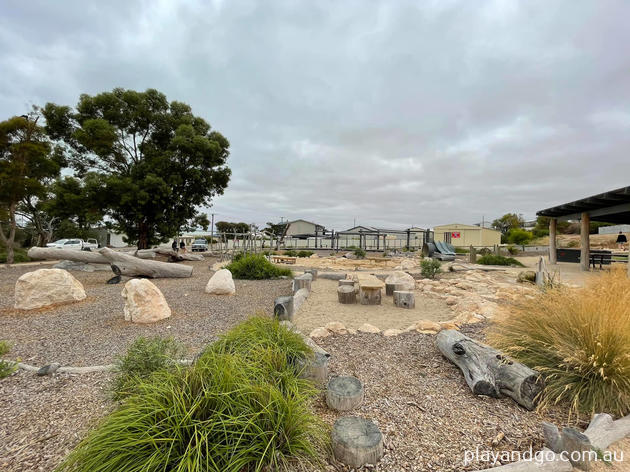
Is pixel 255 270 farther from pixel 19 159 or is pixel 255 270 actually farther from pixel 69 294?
pixel 19 159

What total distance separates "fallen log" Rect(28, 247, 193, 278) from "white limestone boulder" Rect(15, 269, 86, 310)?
2856 millimetres

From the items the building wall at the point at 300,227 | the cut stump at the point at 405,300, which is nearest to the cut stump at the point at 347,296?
the cut stump at the point at 405,300

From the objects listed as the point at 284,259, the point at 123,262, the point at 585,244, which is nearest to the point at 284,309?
the point at 123,262

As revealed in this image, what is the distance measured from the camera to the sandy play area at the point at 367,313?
4.46 meters

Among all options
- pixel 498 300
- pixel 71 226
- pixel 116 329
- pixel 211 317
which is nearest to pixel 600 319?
pixel 498 300

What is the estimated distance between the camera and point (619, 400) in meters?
1.99

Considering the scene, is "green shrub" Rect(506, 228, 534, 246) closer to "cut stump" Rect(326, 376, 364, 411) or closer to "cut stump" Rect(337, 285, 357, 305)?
"cut stump" Rect(337, 285, 357, 305)

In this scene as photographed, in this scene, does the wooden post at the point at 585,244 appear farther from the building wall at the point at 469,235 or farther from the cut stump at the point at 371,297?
the building wall at the point at 469,235

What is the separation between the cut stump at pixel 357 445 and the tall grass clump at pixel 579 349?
1.38m

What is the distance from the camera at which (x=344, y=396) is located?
198 centimetres

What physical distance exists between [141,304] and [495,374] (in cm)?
440

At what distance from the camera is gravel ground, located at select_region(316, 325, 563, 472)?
161 cm

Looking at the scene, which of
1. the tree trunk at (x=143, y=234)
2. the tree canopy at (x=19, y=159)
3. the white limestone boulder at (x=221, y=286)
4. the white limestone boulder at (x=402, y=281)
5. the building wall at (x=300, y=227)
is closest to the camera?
the white limestone boulder at (x=221, y=286)

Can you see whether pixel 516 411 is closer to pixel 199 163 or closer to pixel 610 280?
pixel 610 280
